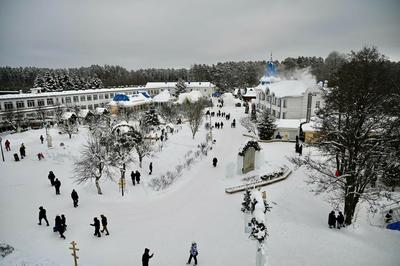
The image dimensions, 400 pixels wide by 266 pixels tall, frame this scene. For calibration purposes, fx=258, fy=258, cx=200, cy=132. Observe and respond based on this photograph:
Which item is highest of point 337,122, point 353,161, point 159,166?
point 337,122

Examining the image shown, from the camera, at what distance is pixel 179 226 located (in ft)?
40.4

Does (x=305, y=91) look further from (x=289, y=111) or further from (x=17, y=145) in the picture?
(x=17, y=145)

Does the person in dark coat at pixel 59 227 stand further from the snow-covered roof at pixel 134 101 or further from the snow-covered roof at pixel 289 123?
the snow-covered roof at pixel 134 101

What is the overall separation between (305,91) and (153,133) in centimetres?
2040

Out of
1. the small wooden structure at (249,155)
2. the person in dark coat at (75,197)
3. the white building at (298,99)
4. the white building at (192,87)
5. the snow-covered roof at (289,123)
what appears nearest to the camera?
the person in dark coat at (75,197)

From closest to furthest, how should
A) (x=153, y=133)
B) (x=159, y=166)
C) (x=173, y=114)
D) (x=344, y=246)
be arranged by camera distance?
(x=344, y=246), (x=159, y=166), (x=153, y=133), (x=173, y=114)

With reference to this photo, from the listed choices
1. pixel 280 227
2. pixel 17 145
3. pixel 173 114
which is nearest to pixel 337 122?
pixel 280 227

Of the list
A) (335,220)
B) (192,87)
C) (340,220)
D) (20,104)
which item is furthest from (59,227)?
(192,87)

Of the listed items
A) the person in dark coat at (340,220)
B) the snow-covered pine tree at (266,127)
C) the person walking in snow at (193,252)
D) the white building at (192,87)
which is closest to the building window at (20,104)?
the white building at (192,87)

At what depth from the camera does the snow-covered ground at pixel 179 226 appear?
393 inches

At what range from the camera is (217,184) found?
1748 centimetres

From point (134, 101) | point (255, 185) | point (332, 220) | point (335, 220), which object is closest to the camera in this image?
point (332, 220)

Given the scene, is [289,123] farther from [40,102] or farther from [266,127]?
[40,102]

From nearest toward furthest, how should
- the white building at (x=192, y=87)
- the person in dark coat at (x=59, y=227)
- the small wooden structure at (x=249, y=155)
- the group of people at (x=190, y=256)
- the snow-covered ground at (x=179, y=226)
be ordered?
the group of people at (x=190, y=256), the snow-covered ground at (x=179, y=226), the person in dark coat at (x=59, y=227), the small wooden structure at (x=249, y=155), the white building at (x=192, y=87)
